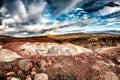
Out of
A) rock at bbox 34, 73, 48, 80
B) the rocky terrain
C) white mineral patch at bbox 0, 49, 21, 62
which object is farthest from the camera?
white mineral patch at bbox 0, 49, 21, 62

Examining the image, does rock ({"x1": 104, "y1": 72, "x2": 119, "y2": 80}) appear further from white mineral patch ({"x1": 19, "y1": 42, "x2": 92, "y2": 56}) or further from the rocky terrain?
white mineral patch ({"x1": 19, "y1": 42, "x2": 92, "y2": 56})

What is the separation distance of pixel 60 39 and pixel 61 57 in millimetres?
428

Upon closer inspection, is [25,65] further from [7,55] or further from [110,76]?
[110,76]

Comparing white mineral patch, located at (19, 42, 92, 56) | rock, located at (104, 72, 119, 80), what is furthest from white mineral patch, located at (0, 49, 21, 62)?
rock, located at (104, 72, 119, 80)

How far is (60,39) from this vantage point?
6.29 metres

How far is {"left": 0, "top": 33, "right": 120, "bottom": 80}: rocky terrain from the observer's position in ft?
19.7

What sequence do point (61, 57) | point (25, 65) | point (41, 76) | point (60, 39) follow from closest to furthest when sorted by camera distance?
point (41, 76), point (25, 65), point (61, 57), point (60, 39)

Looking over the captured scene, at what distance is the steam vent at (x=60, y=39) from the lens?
6035 millimetres

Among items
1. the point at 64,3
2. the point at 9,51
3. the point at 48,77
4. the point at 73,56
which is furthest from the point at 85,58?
the point at 9,51

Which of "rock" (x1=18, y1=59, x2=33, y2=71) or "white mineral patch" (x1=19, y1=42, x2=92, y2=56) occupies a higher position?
"white mineral patch" (x1=19, y1=42, x2=92, y2=56)

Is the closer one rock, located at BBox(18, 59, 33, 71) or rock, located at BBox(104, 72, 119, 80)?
rock, located at BBox(104, 72, 119, 80)

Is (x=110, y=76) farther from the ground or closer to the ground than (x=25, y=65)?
closer to the ground

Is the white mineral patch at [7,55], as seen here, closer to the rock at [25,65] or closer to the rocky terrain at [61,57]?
the rocky terrain at [61,57]

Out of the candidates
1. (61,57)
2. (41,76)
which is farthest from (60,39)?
(41,76)
